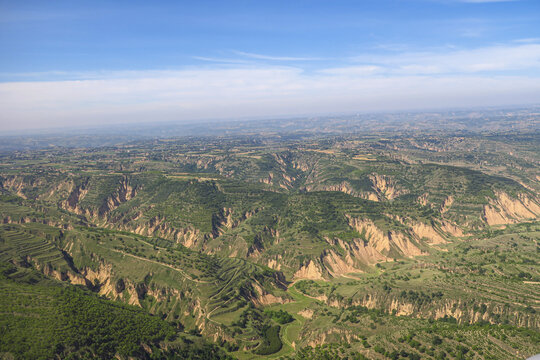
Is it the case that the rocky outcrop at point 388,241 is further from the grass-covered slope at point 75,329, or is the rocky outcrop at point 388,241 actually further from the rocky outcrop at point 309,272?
the grass-covered slope at point 75,329

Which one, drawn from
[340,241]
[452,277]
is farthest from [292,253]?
[452,277]

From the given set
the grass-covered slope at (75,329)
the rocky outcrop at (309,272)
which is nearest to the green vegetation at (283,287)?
the grass-covered slope at (75,329)

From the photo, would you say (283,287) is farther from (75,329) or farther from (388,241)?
(75,329)

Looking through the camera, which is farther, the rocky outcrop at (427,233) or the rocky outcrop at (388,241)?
the rocky outcrop at (427,233)

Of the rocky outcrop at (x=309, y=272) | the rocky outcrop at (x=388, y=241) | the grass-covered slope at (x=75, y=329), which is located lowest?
the rocky outcrop at (x=309, y=272)

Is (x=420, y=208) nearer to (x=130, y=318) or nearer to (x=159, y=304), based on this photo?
(x=159, y=304)

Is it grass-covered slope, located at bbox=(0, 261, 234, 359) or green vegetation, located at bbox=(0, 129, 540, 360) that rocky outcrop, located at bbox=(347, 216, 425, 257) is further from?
grass-covered slope, located at bbox=(0, 261, 234, 359)

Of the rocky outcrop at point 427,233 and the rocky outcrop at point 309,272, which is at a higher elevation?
the rocky outcrop at point 427,233

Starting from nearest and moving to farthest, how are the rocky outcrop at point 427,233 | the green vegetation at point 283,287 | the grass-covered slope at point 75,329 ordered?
1. the grass-covered slope at point 75,329
2. the green vegetation at point 283,287
3. the rocky outcrop at point 427,233

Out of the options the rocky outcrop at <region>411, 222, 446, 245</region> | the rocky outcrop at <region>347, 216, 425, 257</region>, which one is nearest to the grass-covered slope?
the rocky outcrop at <region>347, 216, 425, 257</region>

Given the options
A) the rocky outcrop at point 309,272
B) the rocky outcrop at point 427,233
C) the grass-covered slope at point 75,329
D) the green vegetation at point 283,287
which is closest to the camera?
the grass-covered slope at point 75,329

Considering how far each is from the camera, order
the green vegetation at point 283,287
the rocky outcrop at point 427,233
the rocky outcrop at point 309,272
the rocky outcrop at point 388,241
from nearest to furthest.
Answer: the green vegetation at point 283,287 < the rocky outcrop at point 309,272 < the rocky outcrop at point 388,241 < the rocky outcrop at point 427,233

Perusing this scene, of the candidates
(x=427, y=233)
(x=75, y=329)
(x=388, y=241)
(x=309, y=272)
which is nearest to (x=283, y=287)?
(x=309, y=272)
